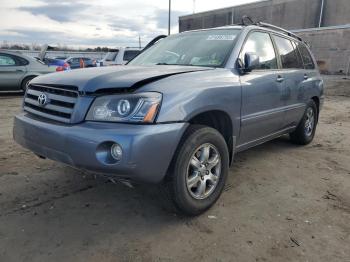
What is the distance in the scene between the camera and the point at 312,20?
42.8m

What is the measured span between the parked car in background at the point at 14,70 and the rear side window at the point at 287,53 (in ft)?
28.6

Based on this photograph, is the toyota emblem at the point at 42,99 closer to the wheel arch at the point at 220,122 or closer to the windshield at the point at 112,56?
the wheel arch at the point at 220,122

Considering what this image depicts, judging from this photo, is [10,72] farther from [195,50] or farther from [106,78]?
[106,78]

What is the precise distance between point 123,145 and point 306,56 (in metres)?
4.12

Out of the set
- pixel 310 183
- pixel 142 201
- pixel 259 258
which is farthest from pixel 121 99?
pixel 310 183

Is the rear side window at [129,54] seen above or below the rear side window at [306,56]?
below

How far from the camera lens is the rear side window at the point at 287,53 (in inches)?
180

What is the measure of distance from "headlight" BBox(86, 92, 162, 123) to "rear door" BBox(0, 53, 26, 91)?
9.30 m

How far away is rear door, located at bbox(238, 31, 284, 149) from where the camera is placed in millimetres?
3658

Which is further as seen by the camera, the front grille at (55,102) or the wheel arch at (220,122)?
the wheel arch at (220,122)

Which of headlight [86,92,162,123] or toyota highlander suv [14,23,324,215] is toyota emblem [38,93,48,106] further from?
headlight [86,92,162,123]

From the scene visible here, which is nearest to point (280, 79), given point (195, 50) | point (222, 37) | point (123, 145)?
point (222, 37)

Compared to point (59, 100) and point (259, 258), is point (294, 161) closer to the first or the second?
point (259, 258)

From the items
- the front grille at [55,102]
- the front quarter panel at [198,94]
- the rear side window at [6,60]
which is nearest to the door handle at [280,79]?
the front quarter panel at [198,94]
